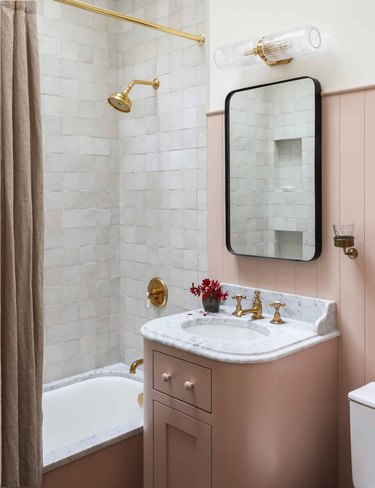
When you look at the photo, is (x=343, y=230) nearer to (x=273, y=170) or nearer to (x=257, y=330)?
(x=273, y=170)

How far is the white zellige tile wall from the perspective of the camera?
9.00 ft

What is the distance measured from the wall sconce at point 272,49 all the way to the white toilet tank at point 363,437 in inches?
53.7

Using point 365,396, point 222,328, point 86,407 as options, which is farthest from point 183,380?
point 86,407

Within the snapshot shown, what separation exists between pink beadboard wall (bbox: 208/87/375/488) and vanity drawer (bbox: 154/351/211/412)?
2.04 ft

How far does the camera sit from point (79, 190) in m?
3.02

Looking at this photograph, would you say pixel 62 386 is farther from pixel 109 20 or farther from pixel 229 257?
pixel 109 20

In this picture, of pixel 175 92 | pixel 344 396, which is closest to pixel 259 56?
pixel 175 92

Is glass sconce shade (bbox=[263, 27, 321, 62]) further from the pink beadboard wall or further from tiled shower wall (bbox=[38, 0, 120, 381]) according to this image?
tiled shower wall (bbox=[38, 0, 120, 381])

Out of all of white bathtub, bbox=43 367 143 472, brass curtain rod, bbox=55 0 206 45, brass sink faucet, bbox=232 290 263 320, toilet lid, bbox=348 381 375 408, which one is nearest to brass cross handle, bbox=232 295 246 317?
brass sink faucet, bbox=232 290 263 320

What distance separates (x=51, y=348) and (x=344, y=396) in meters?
1.67

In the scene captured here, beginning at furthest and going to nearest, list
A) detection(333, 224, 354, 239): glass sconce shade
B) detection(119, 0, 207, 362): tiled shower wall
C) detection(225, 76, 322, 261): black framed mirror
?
detection(119, 0, 207, 362): tiled shower wall
detection(225, 76, 322, 261): black framed mirror
detection(333, 224, 354, 239): glass sconce shade

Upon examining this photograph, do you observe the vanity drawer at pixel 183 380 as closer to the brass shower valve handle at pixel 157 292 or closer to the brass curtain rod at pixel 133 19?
the brass shower valve handle at pixel 157 292

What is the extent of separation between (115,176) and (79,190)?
10.9 inches

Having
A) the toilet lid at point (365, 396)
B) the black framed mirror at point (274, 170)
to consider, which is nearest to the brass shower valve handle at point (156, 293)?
the black framed mirror at point (274, 170)
